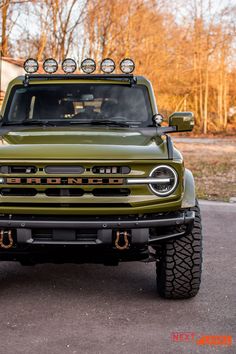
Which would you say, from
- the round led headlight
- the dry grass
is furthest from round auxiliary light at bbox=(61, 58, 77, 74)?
the dry grass

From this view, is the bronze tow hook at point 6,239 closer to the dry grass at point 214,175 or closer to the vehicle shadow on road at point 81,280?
the vehicle shadow on road at point 81,280

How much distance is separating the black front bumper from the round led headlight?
19 cm

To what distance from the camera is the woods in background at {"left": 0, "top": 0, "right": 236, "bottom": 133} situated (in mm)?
37312

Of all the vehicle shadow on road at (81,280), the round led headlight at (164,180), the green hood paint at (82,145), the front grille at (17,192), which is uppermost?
the green hood paint at (82,145)

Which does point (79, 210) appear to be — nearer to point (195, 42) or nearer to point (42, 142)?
point (42, 142)

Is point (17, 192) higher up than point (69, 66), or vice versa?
point (69, 66)

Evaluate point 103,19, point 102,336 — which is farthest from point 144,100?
point 103,19

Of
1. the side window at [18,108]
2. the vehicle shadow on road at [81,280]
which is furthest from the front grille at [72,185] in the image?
the side window at [18,108]

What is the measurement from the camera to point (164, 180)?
14.3 feet

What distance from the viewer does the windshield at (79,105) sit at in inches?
228

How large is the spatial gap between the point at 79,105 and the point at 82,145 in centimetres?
152

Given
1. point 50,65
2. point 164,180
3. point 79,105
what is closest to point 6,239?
point 164,180

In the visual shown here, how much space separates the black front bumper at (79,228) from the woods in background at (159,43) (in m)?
29.3

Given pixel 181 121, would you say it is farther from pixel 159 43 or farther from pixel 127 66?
pixel 159 43
